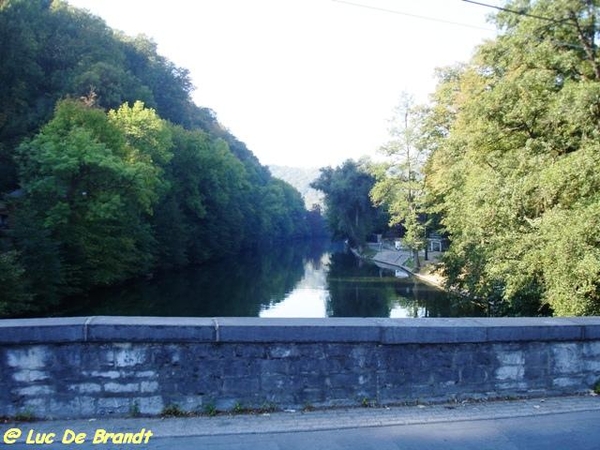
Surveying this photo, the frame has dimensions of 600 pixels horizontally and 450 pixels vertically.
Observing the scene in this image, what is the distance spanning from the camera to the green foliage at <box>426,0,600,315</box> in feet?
42.0

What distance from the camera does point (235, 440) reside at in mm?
3768

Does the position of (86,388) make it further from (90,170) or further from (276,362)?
(90,170)

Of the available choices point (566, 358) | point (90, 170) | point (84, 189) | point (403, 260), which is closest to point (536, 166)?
point (566, 358)

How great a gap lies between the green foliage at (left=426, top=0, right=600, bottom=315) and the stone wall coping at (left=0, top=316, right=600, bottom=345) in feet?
27.2

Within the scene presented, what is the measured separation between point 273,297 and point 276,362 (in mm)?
24358

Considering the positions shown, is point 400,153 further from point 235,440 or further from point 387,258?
point 235,440

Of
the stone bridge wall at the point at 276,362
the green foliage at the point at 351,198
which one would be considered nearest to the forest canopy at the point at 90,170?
the green foliage at the point at 351,198

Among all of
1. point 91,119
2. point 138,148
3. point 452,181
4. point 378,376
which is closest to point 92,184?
point 91,119

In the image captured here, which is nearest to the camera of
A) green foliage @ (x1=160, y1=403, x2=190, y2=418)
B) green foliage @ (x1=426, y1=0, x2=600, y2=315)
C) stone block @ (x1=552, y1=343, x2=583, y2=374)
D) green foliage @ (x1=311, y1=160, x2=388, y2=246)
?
green foliage @ (x1=160, y1=403, x2=190, y2=418)

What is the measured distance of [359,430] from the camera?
13.2ft

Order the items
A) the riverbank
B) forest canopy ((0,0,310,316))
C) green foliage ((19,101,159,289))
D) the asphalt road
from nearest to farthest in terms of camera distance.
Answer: the asphalt road < forest canopy ((0,0,310,316)) < green foliage ((19,101,159,289)) < the riverbank

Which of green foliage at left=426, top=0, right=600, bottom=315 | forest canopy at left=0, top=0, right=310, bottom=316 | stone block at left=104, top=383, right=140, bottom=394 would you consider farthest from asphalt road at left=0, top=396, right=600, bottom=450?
A: forest canopy at left=0, top=0, right=310, bottom=316

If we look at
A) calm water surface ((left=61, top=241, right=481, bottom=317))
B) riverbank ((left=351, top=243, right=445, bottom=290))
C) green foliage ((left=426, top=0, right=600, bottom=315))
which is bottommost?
calm water surface ((left=61, top=241, right=481, bottom=317))

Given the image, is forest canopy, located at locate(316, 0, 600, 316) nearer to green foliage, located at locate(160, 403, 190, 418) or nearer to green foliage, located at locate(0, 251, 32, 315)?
green foliage, located at locate(160, 403, 190, 418)
